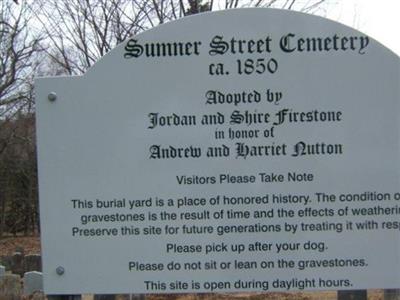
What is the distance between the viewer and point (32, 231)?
35875 millimetres

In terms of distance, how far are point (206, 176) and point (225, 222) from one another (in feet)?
0.94

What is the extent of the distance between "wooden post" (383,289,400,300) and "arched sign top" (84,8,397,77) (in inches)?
87.2

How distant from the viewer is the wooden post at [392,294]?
4.88 m

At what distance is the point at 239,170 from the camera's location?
3.56 meters

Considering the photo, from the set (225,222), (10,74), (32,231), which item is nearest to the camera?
(225,222)

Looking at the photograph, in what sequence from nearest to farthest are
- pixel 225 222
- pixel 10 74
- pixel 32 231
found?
pixel 225 222 → pixel 10 74 → pixel 32 231

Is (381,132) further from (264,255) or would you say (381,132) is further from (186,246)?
(186,246)

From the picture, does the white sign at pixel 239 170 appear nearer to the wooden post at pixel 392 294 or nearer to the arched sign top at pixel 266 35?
the arched sign top at pixel 266 35

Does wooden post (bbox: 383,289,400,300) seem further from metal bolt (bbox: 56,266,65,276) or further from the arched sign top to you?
metal bolt (bbox: 56,266,65,276)

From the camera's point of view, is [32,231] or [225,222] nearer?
[225,222]

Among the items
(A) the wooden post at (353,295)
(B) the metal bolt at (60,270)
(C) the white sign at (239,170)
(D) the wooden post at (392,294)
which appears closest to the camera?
(C) the white sign at (239,170)

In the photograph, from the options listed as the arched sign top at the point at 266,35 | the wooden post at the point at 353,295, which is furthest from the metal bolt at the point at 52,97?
the wooden post at the point at 353,295

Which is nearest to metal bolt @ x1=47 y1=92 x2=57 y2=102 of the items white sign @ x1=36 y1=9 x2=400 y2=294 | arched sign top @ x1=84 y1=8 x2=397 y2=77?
white sign @ x1=36 y1=9 x2=400 y2=294

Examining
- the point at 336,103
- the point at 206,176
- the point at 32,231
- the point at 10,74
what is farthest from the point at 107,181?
the point at 32,231
